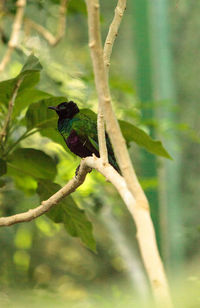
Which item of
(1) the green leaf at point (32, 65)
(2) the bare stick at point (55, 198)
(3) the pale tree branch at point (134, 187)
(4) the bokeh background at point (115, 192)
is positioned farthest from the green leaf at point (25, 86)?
(4) the bokeh background at point (115, 192)

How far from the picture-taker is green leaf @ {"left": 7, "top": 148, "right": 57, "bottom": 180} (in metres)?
1.06

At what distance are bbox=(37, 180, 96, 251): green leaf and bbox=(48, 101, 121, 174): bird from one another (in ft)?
0.44

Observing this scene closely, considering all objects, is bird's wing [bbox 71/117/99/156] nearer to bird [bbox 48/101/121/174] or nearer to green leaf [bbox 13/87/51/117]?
bird [bbox 48/101/121/174]

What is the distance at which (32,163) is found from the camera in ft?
3.53

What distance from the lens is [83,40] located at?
6.82 ft

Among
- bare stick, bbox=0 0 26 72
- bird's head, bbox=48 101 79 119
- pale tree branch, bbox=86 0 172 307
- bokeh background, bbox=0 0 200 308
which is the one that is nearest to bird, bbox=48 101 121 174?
bird's head, bbox=48 101 79 119

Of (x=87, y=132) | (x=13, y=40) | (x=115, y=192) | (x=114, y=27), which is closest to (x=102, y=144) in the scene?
(x=114, y=27)

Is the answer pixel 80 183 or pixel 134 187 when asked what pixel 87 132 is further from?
pixel 134 187

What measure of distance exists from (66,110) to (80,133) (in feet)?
0.24

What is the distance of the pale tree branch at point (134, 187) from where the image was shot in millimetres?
363

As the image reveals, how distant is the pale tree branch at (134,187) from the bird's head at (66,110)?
48 centimetres

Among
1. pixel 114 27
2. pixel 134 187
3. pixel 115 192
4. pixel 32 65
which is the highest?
pixel 115 192

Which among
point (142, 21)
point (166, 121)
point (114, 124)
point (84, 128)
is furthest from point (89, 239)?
point (142, 21)

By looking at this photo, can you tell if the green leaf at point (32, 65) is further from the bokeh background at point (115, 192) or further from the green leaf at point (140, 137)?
the bokeh background at point (115, 192)
